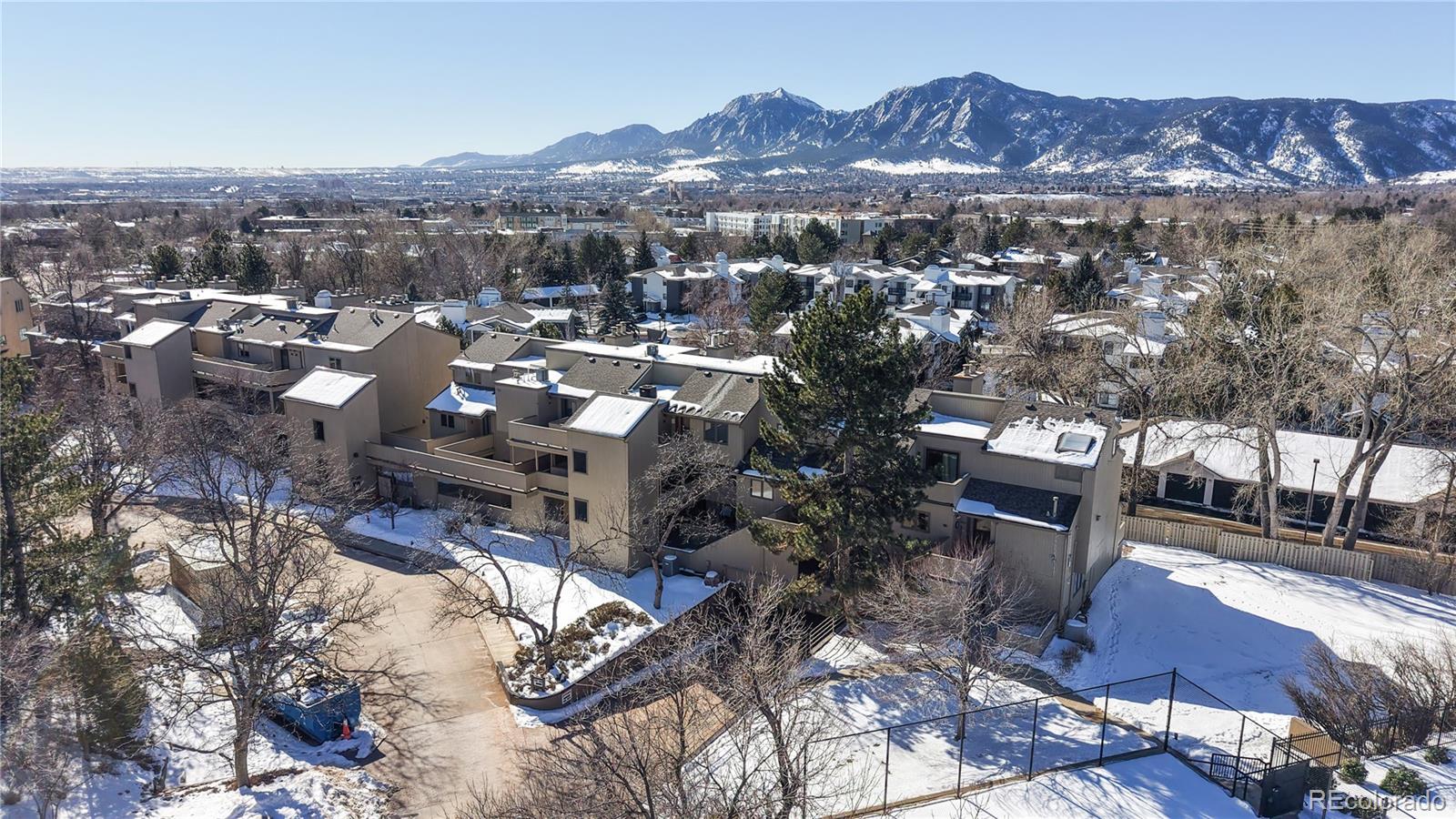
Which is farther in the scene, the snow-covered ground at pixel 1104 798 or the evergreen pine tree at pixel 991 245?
the evergreen pine tree at pixel 991 245

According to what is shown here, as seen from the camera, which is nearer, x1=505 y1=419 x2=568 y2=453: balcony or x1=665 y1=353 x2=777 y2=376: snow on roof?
x1=505 y1=419 x2=568 y2=453: balcony

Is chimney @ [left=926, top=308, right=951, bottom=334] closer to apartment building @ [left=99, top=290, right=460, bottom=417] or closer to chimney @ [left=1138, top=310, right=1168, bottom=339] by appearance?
chimney @ [left=1138, top=310, right=1168, bottom=339]

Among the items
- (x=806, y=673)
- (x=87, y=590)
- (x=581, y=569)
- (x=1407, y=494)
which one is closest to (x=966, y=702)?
(x=806, y=673)

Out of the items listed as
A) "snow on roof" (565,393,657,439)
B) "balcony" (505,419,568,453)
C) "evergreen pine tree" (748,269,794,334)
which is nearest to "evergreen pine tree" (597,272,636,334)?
"evergreen pine tree" (748,269,794,334)

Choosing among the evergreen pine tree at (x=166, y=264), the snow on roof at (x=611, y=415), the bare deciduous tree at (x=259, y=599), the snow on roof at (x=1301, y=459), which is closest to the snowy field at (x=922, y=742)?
the bare deciduous tree at (x=259, y=599)

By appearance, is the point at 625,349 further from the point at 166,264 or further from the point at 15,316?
the point at 166,264

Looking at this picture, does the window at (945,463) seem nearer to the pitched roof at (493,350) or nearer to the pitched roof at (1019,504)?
the pitched roof at (1019,504)

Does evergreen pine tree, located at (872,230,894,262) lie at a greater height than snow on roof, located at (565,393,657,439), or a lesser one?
greater

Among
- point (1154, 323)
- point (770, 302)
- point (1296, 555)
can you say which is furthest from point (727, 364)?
point (770, 302)
